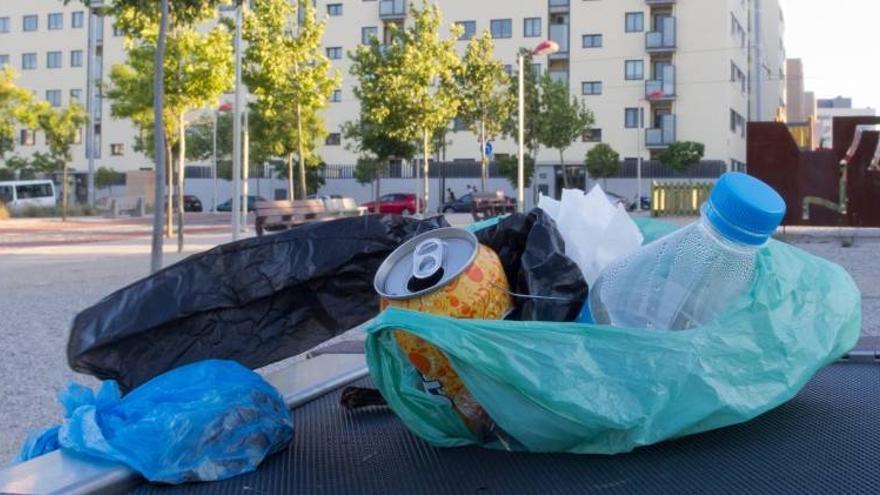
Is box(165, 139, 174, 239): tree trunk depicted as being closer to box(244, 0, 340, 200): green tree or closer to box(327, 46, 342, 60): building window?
box(244, 0, 340, 200): green tree

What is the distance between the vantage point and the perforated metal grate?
73.2 inches

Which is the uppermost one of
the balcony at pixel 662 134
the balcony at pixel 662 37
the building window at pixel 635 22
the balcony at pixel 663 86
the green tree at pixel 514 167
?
the building window at pixel 635 22

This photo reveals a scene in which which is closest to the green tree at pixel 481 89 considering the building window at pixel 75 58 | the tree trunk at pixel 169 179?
the tree trunk at pixel 169 179

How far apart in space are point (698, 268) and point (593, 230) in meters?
0.43

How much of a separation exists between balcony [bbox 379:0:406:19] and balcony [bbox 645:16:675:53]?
15.7m

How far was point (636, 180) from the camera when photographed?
204ft

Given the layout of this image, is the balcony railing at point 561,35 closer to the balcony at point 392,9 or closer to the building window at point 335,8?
the balcony at point 392,9

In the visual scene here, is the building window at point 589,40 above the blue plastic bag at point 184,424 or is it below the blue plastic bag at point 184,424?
above

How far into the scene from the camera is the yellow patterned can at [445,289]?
2.07 m

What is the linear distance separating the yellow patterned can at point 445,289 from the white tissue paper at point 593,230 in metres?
0.29

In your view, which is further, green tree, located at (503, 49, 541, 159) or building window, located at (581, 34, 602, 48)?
building window, located at (581, 34, 602, 48)

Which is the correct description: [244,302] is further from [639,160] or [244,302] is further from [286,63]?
[639,160]

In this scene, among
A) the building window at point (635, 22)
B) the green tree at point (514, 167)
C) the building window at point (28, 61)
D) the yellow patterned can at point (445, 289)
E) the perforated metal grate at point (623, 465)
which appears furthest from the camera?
the building window at point (28, 61)

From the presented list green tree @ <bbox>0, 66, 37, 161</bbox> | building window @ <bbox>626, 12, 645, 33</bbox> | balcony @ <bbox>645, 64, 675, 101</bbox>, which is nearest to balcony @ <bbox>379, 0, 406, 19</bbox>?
building window @ <bbox>626, 12, 645, 33</bbox>
